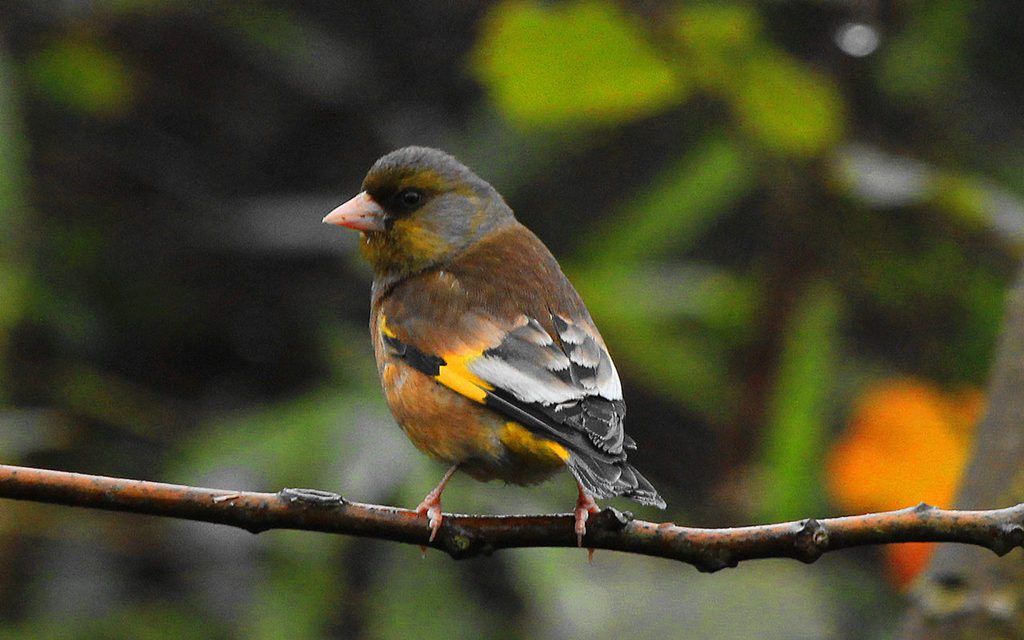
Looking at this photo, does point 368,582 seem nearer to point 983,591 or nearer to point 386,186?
point 386,186

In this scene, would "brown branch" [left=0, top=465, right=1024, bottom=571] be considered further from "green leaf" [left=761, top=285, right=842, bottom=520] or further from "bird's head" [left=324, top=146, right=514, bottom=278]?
"green leaf" [left=761, top=285, right=842, bottom=520]

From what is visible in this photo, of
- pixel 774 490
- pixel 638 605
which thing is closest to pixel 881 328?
pixel 774 490

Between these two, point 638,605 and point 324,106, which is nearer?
point 638,605

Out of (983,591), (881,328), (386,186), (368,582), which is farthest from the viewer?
(881,328)

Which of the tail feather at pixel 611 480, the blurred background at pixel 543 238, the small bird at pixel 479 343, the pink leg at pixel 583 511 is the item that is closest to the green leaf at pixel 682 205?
the blurred background at pixel 543 238

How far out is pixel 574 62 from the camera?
3.86 metres

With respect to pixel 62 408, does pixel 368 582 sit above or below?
below

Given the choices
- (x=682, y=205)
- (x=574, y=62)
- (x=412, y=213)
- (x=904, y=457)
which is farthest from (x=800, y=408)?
(x=412, y=213)

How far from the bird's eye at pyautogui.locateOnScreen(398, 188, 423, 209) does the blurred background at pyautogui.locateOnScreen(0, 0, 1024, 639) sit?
2.96 ft

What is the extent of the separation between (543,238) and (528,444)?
2686mm

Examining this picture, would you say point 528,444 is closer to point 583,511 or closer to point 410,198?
point 583,511

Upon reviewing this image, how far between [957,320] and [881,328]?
70 cm

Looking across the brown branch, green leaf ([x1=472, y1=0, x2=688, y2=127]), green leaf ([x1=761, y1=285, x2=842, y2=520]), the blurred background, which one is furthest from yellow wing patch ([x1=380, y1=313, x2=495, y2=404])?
green leaf ([x1=761, y1=285, x2=842, y2=520])

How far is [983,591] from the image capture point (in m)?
2.61
